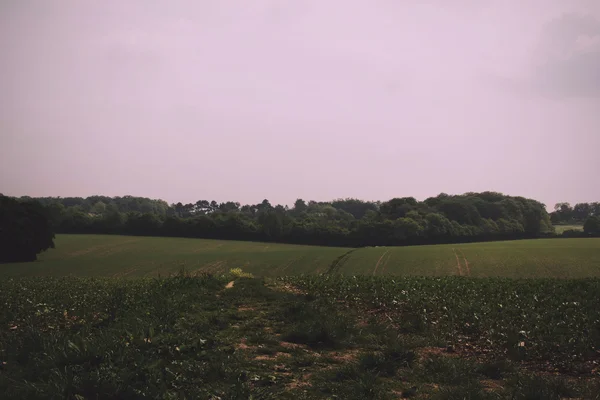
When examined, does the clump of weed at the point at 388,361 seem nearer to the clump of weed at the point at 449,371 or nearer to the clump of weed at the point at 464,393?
the clump of weed at the point at 449,371

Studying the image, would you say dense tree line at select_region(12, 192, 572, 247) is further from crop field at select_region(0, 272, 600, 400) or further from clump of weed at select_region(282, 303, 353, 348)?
clump of weed at select_region(282, 303, 353, 348)

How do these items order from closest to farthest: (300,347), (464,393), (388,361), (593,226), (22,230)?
(464,393), (388,361), (300,347), (22,230), (593,226)

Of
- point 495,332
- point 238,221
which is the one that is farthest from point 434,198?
point 495,332

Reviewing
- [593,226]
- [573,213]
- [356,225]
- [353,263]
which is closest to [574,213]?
[573,213]

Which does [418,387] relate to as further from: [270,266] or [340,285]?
[270,266]

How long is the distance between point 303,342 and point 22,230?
63860mm

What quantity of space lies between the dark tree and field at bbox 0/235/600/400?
43578mm

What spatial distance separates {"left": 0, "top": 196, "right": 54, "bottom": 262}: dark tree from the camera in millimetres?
57781

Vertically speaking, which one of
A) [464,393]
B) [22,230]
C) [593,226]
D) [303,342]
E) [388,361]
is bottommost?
[303,342]

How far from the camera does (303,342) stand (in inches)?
382

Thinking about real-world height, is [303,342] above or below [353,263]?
above

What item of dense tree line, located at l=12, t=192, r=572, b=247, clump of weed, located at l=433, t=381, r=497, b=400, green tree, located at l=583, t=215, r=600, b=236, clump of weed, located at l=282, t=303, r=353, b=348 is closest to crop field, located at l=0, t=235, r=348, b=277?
dense tree line, located at l=12, t=192, r=572, b=247

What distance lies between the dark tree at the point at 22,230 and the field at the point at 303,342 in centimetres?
4358

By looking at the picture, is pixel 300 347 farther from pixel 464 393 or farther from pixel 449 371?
pixel 464 393
